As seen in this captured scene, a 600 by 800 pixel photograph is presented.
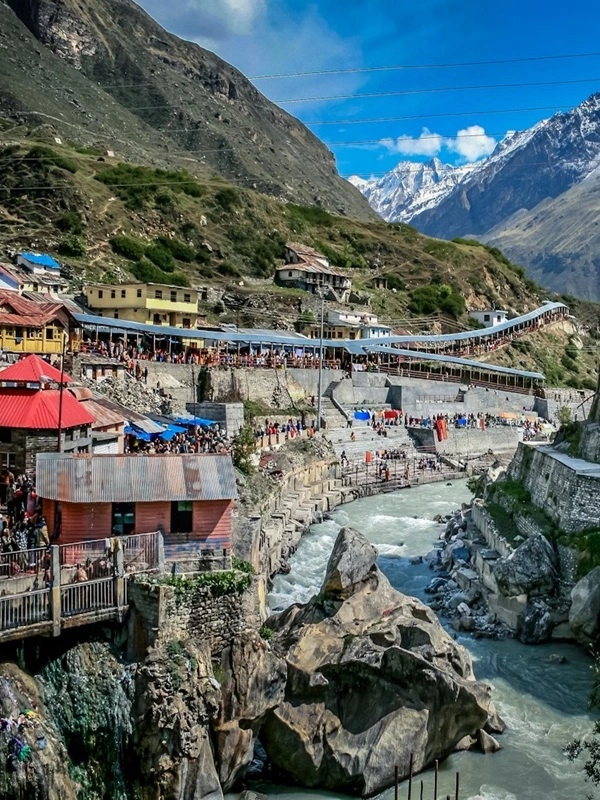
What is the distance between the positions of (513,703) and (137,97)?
15021 cm

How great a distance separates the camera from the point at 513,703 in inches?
675

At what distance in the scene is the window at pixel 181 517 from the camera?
15.7m

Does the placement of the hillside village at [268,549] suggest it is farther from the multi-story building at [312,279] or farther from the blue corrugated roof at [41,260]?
the multi-story building at [312,279]

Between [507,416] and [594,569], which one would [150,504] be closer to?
[594,569]

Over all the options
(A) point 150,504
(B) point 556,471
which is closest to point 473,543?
(B) point 556,471

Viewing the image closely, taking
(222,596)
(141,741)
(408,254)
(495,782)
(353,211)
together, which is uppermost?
(353,211)

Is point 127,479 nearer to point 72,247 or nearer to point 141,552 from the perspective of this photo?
point 141,552

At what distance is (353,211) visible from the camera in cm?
17000

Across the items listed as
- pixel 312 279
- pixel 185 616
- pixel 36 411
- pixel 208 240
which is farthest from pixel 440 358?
pixel 185 616

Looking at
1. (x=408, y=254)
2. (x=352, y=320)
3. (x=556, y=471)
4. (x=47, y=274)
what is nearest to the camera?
(x=556, y=471)

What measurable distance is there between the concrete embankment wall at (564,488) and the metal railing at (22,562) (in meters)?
16.7

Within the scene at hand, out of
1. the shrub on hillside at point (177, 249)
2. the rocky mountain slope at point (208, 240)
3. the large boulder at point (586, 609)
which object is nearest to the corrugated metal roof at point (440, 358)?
the rocky mountain slope at point (208, 240)

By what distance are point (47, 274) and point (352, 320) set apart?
2972 cm

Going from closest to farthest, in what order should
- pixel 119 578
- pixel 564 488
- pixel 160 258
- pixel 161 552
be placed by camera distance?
pixel 119 578 → pixel 161 552 → pixel 564 488 → pixel 160 258
